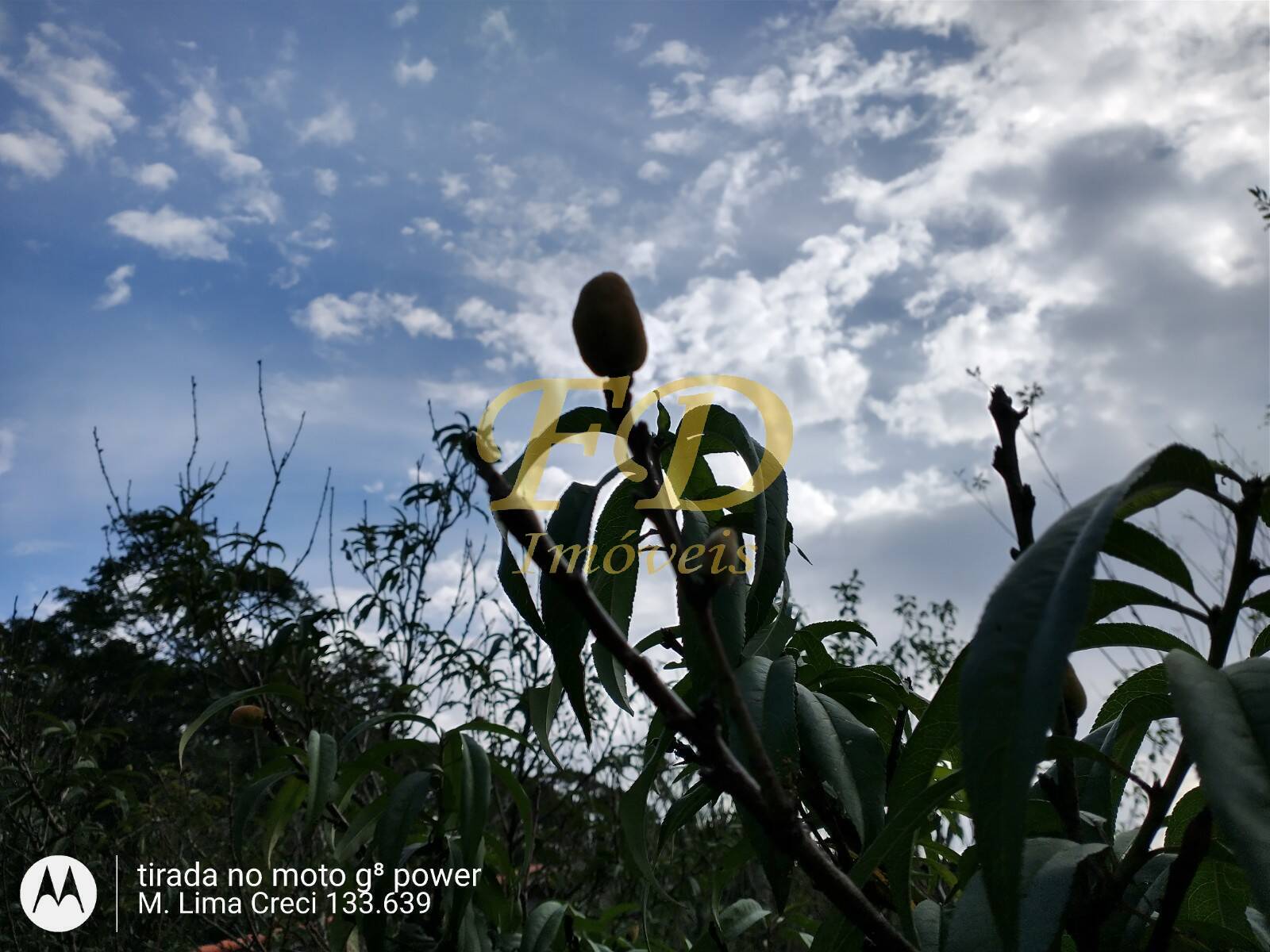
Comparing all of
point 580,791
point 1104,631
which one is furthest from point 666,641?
point 580,791

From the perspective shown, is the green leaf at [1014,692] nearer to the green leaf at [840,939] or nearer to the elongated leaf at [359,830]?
the green leaf at [840,939]

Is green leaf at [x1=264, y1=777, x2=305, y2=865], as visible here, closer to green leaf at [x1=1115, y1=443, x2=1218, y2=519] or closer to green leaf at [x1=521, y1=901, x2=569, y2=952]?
green leaf at [x1=521, y1=901, x2=569, y2=952]

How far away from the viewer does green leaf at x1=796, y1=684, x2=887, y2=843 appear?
0.75 metres

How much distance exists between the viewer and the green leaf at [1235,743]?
1.33 feet

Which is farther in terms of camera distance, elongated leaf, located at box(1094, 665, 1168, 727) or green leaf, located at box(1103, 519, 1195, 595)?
elongated leaf, located at box(1094, 665, 1168, 727)

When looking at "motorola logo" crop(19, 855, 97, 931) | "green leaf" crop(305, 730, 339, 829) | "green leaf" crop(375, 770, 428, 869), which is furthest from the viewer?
"motorola logo" crop(19, 855, 97, 931)

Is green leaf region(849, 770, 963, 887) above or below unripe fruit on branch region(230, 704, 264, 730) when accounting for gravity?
below

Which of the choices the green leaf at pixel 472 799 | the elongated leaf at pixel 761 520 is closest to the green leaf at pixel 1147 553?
the elongated leaf at pixel 761 520

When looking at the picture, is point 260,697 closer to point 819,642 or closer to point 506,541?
point 819,642

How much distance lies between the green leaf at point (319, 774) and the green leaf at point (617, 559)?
0.59 meters

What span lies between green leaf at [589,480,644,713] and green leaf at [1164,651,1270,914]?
479mm

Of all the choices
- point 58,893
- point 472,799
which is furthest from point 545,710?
point 58,893

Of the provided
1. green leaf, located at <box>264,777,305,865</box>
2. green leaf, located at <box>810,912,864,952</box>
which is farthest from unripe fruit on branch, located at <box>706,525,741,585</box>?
green leaf, located at <box>264,777,305,865</box>

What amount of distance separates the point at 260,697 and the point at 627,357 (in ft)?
5.19
